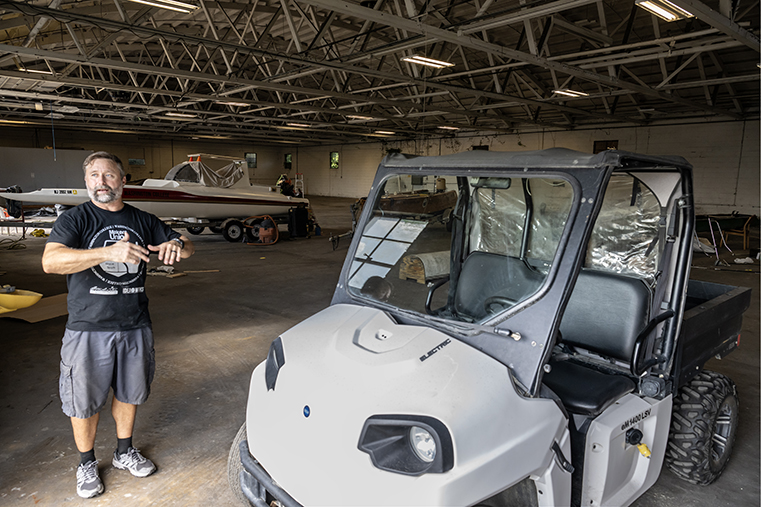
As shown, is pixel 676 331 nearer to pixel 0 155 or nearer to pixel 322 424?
pixel 322 424

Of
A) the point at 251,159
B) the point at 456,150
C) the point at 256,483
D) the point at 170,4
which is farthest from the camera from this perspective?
the point at 251,159

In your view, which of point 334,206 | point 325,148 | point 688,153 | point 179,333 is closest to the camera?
point 179,333

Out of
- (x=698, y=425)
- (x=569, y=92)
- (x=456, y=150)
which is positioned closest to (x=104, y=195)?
(x=698, y=425)

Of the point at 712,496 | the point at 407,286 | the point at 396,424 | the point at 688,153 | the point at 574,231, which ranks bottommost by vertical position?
the point at 712,496

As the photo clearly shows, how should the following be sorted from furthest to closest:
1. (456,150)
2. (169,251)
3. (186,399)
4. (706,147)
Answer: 1. (456,150)
2. (706,147)
3. (186,399)
4. (169,251)

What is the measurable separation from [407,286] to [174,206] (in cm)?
1089

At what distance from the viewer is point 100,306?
2408 mm

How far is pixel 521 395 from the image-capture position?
5.31 feet

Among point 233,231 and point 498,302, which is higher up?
point 498,302

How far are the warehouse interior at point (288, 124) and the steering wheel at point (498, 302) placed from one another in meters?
1.47

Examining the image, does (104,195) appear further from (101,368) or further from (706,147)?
(706,147)

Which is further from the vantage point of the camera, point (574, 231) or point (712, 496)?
point (712, 496)

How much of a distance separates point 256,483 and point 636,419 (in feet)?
5.22

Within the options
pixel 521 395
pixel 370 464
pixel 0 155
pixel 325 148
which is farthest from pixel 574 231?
pixel 325 148
